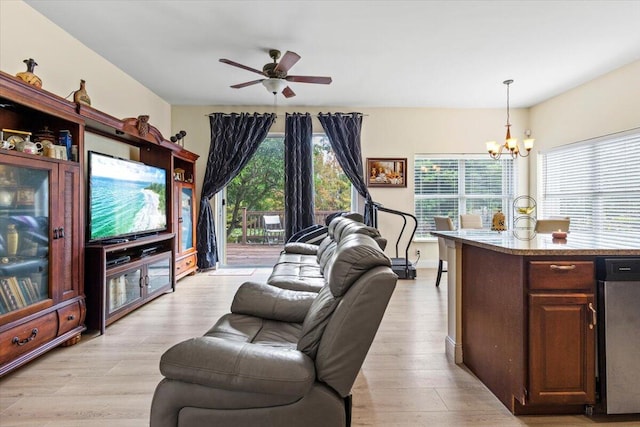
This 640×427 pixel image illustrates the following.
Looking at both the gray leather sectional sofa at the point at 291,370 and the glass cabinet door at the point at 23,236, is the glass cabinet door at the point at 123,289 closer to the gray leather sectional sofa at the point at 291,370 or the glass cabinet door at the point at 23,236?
the glass cabinet door at the point at 23,236

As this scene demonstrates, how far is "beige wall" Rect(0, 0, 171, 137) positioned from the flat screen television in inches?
32.4

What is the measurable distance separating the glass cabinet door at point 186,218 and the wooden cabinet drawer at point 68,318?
224 centimetres

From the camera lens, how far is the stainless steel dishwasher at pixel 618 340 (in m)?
1.74

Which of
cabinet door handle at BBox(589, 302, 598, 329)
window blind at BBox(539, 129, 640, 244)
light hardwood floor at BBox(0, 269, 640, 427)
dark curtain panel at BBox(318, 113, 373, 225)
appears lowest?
light hardwood floor at BBox(0, 269, 640, 427)

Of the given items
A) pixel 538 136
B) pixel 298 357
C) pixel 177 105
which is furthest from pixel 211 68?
pixel 538 136

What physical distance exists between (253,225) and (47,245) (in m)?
3.88

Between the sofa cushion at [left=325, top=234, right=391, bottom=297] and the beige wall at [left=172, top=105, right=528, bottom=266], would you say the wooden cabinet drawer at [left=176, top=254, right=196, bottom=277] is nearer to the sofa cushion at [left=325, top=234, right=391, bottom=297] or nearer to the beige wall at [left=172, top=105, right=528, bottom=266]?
the beige wall at [left=172, top=105, right=528, bottom=266]

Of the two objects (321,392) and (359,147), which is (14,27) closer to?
(321,392)

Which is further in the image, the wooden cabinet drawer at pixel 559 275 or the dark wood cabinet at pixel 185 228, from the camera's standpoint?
the dark wood cabinet at pixel 185 228

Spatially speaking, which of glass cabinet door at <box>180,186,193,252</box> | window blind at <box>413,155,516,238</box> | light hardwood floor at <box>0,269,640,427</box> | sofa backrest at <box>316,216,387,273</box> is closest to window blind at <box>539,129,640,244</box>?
window blind at <box>413,155,516,238</box>

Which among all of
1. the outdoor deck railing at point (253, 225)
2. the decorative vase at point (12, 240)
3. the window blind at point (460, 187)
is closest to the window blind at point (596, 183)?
the window blind at point (460, 187)

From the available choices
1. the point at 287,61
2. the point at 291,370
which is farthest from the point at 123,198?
the point at 291,370

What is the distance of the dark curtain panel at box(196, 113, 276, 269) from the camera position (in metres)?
5.58

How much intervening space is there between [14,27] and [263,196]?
12.3 feet
